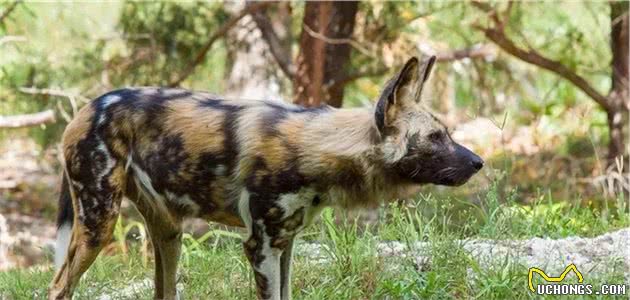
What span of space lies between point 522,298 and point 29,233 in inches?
230

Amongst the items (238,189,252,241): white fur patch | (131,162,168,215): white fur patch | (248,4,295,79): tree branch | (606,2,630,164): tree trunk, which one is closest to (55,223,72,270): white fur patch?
(131,162,168,215): white fur patch

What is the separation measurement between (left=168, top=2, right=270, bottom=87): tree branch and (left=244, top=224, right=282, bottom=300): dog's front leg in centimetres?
406

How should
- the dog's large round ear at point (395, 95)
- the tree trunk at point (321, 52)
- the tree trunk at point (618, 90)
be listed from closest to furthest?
the dog's large round ear at point (395, 95) → the tree trunk at point (321, 52) → the tree trunk at point (618, 90)

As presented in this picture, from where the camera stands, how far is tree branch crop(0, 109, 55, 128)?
852 centimetres

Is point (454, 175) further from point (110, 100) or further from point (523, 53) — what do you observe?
point (523, 53)

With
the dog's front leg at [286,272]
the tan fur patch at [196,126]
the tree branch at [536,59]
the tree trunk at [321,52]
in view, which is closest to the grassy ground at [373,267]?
the dog's front leg at [286,272]

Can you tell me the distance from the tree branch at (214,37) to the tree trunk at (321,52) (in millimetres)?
421

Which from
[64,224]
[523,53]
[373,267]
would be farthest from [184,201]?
[523,53]

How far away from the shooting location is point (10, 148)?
10445 mm

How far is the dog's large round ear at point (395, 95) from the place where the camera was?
4242mm

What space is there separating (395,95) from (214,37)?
4.41 m

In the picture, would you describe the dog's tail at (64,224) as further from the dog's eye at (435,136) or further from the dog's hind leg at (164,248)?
the dog's eye at (435,136)

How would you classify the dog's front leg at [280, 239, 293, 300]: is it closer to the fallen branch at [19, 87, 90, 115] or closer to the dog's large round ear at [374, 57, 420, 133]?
the dog's large round ear at [374, 57, 420, 133]

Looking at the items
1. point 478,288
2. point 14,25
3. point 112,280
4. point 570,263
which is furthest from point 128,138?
point 14,25
